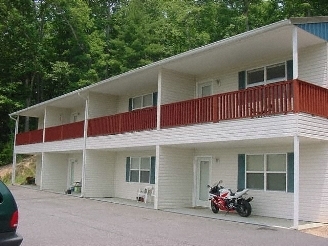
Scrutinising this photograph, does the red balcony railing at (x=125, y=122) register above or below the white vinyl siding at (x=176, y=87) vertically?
below

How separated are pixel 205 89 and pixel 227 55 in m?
3.02

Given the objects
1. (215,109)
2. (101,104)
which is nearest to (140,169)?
(101,104)

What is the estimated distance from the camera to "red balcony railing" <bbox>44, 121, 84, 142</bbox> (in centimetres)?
2144

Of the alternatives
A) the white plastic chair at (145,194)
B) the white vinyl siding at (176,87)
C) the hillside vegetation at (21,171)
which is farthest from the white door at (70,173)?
the white vinyl siding at (176,87)

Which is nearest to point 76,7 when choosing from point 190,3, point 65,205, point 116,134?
point 190,3

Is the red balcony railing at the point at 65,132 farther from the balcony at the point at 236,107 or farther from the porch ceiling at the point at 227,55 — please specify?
the balcony at the point at 236,107

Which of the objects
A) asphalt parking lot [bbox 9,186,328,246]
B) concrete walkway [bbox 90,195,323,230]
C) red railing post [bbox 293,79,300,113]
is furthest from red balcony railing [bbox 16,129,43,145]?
→ red railing post [bbox 293,79,300,113]

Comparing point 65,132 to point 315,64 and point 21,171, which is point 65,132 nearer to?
point 21,171

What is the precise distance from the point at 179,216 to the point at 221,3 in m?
25.9

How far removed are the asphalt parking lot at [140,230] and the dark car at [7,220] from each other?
325 cm

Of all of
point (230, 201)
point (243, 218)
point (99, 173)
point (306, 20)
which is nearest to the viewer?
point (306, 20)

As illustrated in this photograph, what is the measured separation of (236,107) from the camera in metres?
12.5

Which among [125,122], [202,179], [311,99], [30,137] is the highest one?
[311,99]

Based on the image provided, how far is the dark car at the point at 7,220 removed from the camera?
5.20 meters
